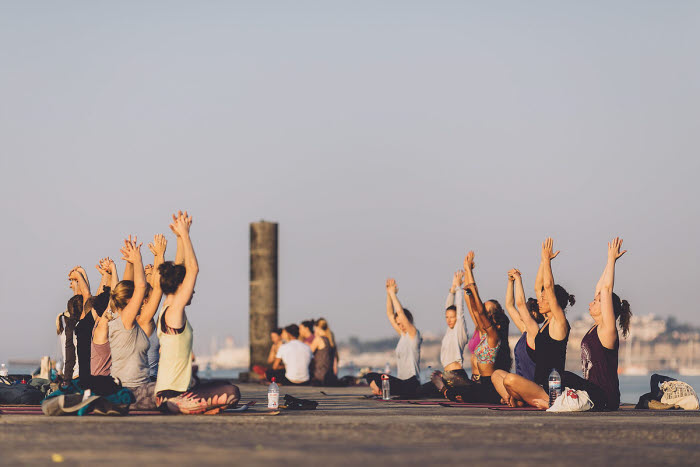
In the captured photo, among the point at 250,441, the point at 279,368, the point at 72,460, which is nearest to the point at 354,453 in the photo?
the point at 250,441

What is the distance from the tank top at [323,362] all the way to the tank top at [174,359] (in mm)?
12132

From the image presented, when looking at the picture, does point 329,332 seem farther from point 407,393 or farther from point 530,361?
point 530,361

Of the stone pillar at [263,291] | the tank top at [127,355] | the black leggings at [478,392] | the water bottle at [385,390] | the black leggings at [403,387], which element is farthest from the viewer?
the stone pillar at [263,291]

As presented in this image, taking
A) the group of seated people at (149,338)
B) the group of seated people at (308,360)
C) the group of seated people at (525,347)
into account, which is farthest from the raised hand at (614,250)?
the group of seated people at (308,360)

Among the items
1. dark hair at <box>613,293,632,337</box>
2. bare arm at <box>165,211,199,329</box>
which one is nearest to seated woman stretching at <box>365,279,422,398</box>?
dark hair at <box>613,293,632,337</box>

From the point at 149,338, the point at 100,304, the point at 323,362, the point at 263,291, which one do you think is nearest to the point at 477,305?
the point at 149,338

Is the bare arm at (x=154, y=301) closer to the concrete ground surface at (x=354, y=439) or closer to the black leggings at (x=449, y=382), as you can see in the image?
the concrete ground surface at (x=354, y=439)

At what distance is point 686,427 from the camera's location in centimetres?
1011

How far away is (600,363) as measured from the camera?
12273 mm

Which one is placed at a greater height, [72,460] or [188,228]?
[188,228]

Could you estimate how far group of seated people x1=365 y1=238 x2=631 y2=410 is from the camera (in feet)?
40.0

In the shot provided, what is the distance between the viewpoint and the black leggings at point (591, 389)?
40.6ft

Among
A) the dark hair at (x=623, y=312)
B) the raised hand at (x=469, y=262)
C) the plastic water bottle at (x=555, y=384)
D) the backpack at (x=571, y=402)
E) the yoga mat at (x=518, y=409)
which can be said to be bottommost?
the yoga mat at (x=518, y=409)

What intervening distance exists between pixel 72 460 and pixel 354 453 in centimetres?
176
